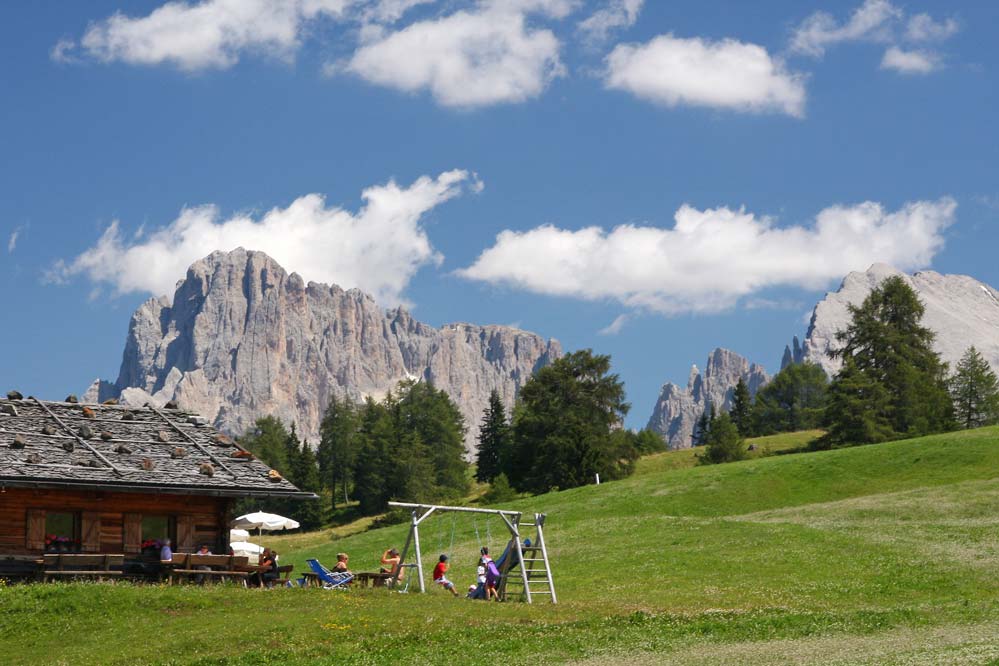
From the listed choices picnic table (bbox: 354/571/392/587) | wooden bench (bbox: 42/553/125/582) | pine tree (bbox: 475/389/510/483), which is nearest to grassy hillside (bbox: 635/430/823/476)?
pine tree (bbox: 475/389/510/483)

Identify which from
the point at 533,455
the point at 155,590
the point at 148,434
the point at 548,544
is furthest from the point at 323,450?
the point at 155,590

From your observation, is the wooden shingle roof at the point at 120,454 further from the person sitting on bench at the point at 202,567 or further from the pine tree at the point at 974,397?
the pine tree at the point at 974,397

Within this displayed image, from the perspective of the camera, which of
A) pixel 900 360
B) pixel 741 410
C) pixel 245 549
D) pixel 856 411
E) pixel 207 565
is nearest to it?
pixel 207 565

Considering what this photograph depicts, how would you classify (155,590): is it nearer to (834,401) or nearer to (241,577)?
A: (241,577)

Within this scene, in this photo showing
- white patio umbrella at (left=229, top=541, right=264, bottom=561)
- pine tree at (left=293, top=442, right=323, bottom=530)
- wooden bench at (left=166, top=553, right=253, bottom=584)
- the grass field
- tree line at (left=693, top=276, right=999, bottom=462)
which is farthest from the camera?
pine tree at (left=293, top=442, right=323, bottom=530)

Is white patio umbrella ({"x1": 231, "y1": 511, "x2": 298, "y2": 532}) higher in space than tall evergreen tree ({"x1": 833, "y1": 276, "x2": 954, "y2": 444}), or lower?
lower

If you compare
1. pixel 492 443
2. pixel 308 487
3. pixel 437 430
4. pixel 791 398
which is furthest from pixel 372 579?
pixel 791 398

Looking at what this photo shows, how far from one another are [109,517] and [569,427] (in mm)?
62858

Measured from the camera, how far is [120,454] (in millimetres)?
36812

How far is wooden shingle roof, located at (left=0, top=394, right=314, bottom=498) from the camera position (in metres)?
34.3

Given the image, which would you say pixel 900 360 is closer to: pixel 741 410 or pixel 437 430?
pixel 741 410

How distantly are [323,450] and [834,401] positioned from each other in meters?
63.7

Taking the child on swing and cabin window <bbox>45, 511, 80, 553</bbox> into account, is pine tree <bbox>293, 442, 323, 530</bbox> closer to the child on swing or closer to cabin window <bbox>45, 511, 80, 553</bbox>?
cabin window <bbox>45, 511, 80, 553</bbox>

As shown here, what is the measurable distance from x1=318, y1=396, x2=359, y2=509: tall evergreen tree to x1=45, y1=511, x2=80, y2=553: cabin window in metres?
92.5
